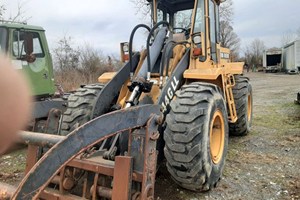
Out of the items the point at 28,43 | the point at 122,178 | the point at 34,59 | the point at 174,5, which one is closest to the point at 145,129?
the point at 122,178

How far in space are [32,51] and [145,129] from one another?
4766 millimetres

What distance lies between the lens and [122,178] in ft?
8.80

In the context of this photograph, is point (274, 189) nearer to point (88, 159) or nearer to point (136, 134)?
point (136, 134)

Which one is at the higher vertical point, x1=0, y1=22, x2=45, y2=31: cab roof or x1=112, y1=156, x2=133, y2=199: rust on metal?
x1=0, y1=22, x2=45, y2=31: cab roof

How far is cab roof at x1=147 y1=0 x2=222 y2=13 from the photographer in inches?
203

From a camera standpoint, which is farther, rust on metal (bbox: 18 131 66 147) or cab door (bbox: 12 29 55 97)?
cab door (bbox: 12 29 55 97)

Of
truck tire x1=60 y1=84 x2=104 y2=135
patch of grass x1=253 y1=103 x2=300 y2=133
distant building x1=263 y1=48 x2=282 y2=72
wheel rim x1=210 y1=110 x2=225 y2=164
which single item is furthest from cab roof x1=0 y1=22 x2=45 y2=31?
distant building x1=263 y1=48 x2=282 y2=72

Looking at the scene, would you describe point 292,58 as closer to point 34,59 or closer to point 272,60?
point 272,60

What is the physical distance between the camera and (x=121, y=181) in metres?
2.67

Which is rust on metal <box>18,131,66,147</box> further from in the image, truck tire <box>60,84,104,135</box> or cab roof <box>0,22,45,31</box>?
cab roof <box>0,22,45,31</box>

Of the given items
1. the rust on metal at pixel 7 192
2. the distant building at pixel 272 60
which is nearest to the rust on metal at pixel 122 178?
the rust on metal at pixel 7 192

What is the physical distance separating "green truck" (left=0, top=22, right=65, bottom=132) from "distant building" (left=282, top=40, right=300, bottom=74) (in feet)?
95.7

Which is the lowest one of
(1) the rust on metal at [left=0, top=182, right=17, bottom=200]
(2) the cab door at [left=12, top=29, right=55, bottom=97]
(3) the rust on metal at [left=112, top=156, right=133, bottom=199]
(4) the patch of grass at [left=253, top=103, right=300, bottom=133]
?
(4) the patch of grass at [left=253, top=103, right=300, bottom=133]

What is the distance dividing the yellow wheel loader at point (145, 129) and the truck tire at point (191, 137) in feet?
0.03
